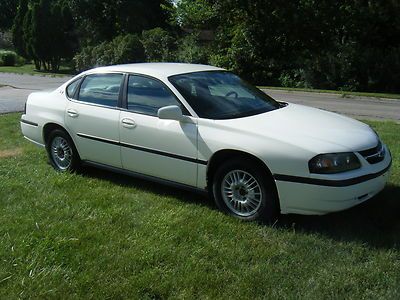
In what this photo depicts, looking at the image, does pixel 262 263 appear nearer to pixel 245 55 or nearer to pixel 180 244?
pixel 180 244

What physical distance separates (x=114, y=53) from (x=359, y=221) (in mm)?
29857

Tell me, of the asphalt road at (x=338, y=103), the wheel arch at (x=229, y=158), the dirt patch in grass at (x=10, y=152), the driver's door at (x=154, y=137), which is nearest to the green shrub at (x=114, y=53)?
the asphalt road at (x=338, y=103)

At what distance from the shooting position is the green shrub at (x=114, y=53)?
31984 millimetres

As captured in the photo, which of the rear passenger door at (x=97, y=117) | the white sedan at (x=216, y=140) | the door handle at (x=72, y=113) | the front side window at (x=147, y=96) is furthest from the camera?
the door handle at (x=72, y=113)

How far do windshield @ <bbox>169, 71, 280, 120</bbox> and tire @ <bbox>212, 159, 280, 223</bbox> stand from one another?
58cm

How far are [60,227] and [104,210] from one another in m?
0.56

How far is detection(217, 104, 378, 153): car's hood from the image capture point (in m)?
4.21

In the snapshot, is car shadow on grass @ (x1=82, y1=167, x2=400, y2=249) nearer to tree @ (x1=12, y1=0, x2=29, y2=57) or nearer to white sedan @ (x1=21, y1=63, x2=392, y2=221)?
white sedan @ (x1=21, y1=63, x2=392, y2=221)

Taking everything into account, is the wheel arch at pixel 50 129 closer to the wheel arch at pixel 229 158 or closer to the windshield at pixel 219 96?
the windshield at pixel 219 96

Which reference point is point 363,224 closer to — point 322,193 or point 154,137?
point 322,193

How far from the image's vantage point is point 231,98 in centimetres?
520

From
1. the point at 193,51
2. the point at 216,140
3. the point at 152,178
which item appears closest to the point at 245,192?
the point at 216,140

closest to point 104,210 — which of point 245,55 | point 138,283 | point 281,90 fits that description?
point 138,283

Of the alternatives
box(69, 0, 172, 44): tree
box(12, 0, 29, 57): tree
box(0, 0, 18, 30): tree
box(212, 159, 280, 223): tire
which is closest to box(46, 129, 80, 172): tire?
box(212, 159, 280, 223): tire
